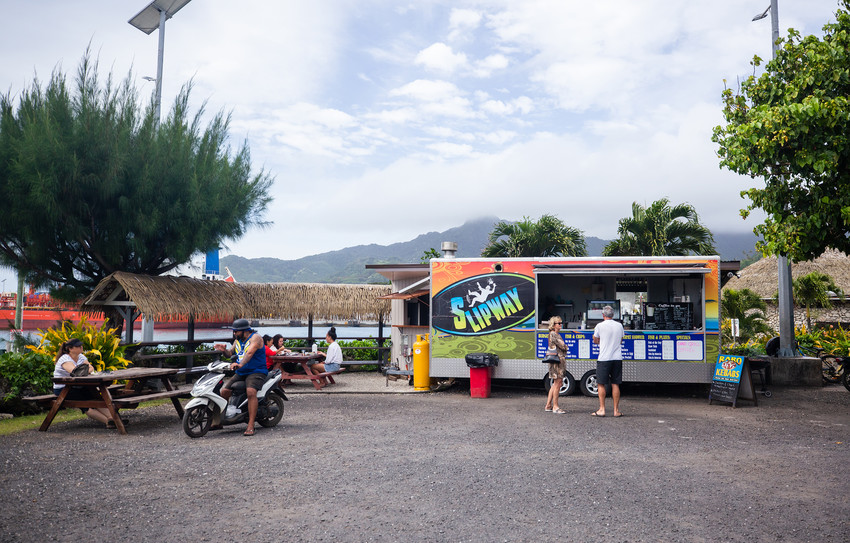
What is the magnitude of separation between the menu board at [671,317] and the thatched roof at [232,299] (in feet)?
24.1

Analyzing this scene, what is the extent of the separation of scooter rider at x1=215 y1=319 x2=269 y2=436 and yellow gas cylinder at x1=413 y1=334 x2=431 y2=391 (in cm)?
544

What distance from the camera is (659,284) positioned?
1331cm

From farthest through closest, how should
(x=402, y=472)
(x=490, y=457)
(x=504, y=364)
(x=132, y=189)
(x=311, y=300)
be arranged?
(x=311, y=300), (x=132, y=189), (x=504, y=364), (x=490, y=457), (x=402, y=472)

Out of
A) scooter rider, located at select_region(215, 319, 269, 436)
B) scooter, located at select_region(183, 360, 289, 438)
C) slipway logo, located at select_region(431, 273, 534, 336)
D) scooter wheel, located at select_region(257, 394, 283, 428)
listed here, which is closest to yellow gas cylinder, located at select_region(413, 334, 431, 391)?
slipway logo, located at select_region(431, 273, 534, 336)

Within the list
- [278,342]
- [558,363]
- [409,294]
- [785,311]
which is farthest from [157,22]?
[785,311]

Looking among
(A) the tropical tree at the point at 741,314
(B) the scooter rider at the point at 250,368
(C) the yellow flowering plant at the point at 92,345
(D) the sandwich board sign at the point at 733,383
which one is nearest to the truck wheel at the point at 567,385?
(D) the sandwich board sign at the point at 733,383

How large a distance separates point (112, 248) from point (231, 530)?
37.4 feet

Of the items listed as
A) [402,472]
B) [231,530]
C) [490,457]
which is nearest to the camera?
[231,530]

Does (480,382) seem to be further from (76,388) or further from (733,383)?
(76,388)

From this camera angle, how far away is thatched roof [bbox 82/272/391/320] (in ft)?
43.7

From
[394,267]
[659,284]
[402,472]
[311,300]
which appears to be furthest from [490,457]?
[311,300]

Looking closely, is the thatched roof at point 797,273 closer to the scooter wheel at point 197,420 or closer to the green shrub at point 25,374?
the scooter wheel at point 197,420

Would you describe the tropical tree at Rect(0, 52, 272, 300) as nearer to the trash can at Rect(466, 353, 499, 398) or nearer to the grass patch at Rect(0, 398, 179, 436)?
the grass patch at Rect(0, 398, 179, 436)

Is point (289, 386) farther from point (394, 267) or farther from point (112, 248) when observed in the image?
point (112, 248)
